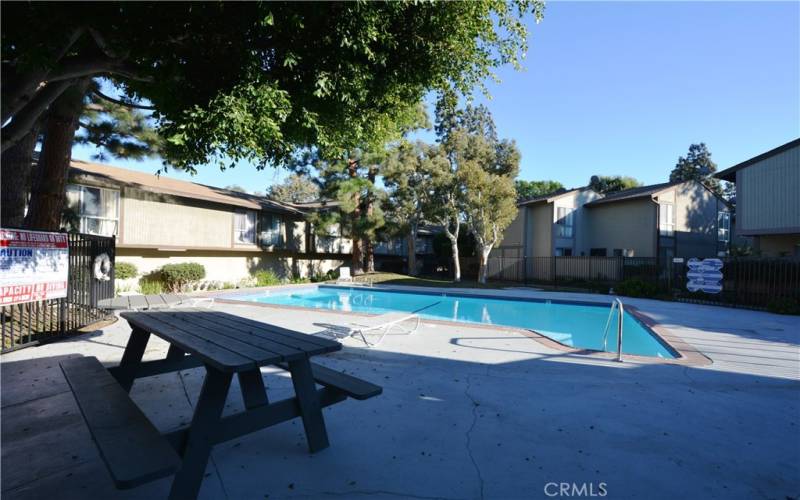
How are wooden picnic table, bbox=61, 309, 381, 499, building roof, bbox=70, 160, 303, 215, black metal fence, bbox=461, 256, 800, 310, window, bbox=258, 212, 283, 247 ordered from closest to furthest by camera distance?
1. wooden picnic table, bbox=61, 309, 381, 499
2. black metal fence, bbox=461, 256, 800, 310
3. building roof, bbox=70, 160, 303, 215
4. window, bbox=258, 212, 283, 247

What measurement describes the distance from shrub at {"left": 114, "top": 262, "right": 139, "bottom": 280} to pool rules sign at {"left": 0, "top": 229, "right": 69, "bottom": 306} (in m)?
A: 9.95

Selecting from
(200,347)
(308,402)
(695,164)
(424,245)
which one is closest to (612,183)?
(695,164)

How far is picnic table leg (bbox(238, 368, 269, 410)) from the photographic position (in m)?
2.91

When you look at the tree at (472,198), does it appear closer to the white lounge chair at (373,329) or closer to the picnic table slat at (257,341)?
the white lounge chair at (373,329)

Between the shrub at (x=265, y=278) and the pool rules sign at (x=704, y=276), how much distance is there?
1829 centimetres

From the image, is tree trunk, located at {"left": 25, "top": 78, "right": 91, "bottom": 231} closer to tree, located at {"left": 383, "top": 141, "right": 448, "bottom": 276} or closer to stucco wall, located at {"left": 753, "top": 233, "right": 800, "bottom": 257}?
tree, located at {"left": 383, "top": 141, "right": 448, "bottom": 276}

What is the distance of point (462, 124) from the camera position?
140ft

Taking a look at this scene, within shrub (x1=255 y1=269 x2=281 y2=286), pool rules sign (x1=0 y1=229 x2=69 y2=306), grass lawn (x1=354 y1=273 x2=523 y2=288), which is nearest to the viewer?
pool rules sign (x1=0 y1=229 x2=69 y2=306)

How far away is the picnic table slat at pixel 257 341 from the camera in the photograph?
105 inches

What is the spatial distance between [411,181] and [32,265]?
18634mm

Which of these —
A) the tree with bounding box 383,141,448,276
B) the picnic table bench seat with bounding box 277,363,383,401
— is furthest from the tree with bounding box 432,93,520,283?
the picnic table bench seat with bounding box 277,363,383,401

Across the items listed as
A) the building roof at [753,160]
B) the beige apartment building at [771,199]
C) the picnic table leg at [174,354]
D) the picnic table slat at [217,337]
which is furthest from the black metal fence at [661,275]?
the picnic table leg at [174,354]

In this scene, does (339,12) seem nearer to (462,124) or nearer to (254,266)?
(254,266)

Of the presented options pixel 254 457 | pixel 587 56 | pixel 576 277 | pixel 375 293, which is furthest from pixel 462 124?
pixel 254 457
